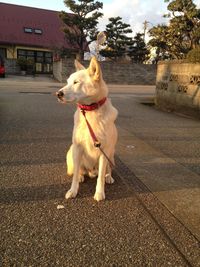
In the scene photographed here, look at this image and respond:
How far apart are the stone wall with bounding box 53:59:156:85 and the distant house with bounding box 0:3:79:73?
7.60 meters

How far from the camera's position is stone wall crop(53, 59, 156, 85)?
27047 mm

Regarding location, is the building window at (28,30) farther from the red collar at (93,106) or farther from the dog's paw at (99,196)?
the dog's paw at (99,196)

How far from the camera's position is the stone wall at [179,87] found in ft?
31.8

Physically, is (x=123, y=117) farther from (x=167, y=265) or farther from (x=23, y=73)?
(x=23, y=73)

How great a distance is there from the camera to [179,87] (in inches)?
417

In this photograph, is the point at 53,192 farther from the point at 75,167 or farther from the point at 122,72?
the point at 122,72

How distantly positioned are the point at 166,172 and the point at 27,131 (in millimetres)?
3563

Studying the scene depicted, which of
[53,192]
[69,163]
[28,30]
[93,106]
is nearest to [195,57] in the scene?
[69,163]

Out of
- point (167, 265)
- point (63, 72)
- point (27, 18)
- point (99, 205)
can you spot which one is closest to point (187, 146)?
point (99, 205)

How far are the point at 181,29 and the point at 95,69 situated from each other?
1713 centimetres

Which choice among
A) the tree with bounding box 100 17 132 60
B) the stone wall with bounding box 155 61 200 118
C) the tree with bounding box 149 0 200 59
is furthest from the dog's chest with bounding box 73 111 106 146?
the tree with bounding box 100 17 132 60

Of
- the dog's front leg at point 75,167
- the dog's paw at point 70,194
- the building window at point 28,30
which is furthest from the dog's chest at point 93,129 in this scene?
the building window at point 28,30

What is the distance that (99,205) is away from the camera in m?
3.40

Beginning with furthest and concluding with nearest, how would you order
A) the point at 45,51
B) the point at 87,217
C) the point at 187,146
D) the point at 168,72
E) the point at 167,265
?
the point at 45,51
the point at 168,72
the point at 187,146
the point at 87,217
the point at 167,265
